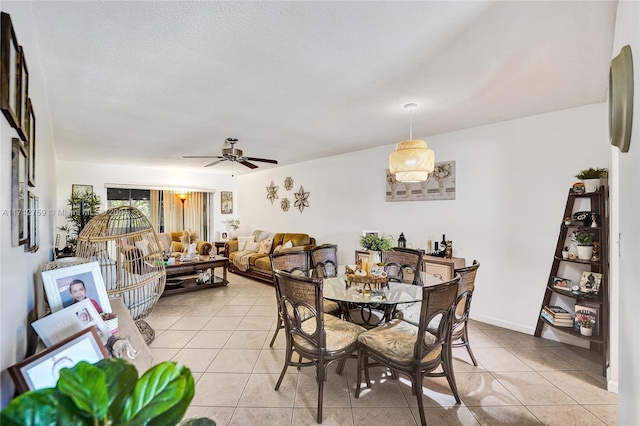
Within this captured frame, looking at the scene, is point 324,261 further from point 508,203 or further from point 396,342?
point 508,203

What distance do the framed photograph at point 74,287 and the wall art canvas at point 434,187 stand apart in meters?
3.59

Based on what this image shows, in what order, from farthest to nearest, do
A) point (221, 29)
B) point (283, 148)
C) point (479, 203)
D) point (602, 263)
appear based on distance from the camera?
point (283, 148)
point (479, 203)
point (602, 263)
point (221, 29)

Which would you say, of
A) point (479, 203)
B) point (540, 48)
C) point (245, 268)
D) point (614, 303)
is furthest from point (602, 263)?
point (245, 268)

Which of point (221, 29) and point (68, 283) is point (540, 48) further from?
point (68, 283)

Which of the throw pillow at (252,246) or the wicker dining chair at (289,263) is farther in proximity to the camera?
the throw pillow at (252,246)

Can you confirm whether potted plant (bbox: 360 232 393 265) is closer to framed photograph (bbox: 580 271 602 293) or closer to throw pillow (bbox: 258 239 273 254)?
framed photograph (bbox: 580 271 602 293)

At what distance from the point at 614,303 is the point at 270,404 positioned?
110 inches

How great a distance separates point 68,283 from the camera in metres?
1.31

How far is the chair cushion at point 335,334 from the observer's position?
2074mm

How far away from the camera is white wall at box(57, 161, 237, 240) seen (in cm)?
575

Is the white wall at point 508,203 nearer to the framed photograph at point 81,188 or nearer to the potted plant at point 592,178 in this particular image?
the potted plant at point 592,178

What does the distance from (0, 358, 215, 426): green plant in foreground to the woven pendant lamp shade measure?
98.1 inches

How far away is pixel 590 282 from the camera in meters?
2.69

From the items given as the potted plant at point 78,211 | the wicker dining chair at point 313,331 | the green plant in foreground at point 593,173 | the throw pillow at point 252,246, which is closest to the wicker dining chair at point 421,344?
the wicker dining chair at point 313,331
